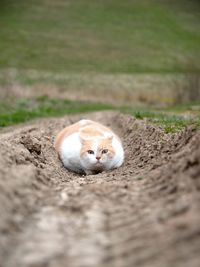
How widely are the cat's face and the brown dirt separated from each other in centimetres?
189

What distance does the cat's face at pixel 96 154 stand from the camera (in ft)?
28.0

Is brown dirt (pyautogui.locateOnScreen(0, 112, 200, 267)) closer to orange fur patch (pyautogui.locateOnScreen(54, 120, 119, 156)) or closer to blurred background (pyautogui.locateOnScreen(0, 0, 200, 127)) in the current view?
orange fur patch (pyautogui.locateOnScreen(54, 120, 119, 156))

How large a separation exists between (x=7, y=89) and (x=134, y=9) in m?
22.1

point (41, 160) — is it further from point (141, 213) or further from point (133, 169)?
point (141, 213)

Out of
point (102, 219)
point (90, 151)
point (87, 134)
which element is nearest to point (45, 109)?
point (87, 134)

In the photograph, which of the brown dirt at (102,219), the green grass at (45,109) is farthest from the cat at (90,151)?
the green grass at (45,109)

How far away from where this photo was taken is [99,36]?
3669cm

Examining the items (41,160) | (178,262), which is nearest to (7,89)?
(41,160)

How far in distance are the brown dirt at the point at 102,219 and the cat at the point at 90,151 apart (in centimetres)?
193

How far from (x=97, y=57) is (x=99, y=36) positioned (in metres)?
4.76

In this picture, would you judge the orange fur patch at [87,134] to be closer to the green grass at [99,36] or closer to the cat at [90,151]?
the cat at [90,151]

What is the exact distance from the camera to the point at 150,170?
6.67 m

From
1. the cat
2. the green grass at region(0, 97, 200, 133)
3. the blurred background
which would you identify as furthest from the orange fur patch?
the blurred background

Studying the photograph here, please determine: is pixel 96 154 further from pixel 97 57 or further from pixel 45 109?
pixel 97 57
